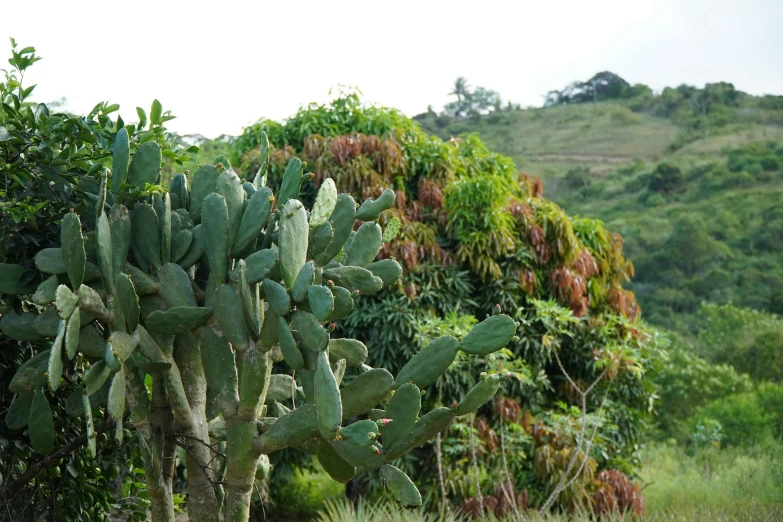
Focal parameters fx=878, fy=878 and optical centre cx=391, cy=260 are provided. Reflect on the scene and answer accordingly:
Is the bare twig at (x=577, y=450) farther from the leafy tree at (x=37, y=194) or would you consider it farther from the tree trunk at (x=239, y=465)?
the leafy tree at (x=37, y=194)

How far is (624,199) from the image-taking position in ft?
102

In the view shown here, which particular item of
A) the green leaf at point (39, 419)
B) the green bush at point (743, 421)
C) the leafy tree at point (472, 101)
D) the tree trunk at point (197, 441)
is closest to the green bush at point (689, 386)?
the green bush at point (743, 421)

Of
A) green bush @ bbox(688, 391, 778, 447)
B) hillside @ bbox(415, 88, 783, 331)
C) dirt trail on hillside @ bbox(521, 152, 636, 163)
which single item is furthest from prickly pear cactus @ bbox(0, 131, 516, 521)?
dirt trail on hillside @ bbox(521, 152, 636, 163)

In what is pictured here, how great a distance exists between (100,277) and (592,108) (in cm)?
4477

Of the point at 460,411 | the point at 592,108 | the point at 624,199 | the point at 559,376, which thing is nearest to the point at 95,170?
the point at 460,411

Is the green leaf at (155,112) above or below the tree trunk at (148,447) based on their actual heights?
above

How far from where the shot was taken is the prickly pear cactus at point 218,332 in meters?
2.67

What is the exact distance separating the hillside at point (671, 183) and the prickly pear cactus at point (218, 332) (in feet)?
32.0

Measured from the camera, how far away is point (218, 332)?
294 cm

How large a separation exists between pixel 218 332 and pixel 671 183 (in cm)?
2976

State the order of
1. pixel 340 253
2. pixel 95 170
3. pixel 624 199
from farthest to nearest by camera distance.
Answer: pixel 624 199 → pixel 340 253 → pixel 95 170

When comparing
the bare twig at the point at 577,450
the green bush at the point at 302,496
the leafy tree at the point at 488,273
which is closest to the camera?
the bare twig at the point at 577,450

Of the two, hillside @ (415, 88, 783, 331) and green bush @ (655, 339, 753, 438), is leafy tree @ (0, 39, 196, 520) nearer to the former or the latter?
hillside @ (415, 88, 783, 331)

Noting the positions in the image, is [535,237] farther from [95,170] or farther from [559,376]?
[95,170]
